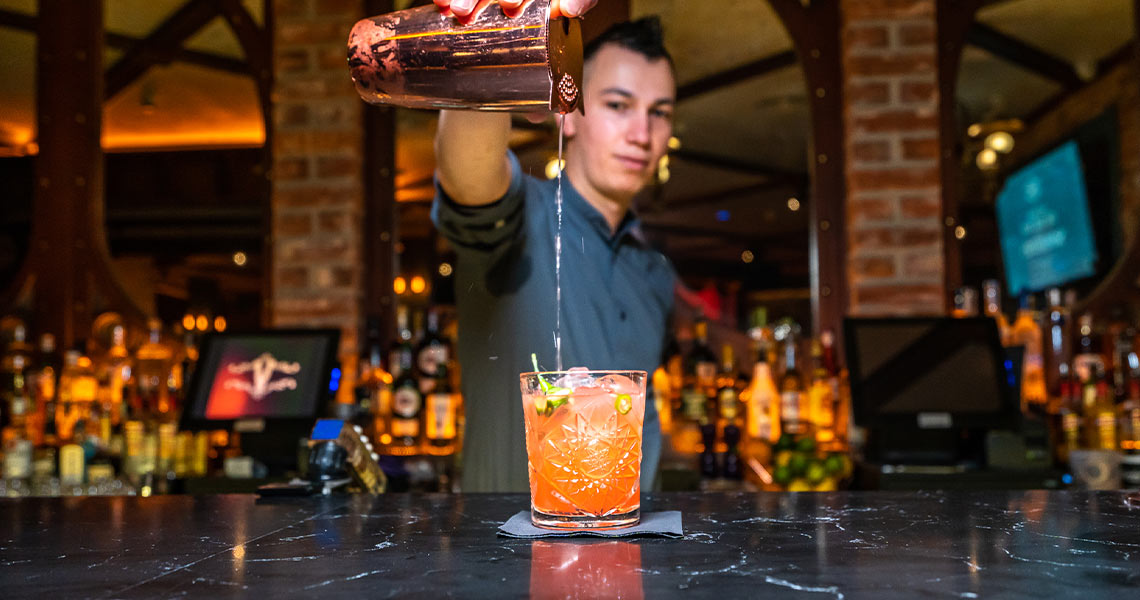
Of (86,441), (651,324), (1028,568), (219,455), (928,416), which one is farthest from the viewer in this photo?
(219,455)

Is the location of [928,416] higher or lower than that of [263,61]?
lower

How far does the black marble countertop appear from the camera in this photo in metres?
0.49

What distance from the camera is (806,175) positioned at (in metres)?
2.68

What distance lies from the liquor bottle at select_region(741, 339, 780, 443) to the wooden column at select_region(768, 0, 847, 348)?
0.16 meters

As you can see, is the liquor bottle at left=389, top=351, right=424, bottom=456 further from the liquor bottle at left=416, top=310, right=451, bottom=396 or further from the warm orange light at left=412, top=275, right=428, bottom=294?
the warm orange light at left=412, top=275, right=428, bottom=294

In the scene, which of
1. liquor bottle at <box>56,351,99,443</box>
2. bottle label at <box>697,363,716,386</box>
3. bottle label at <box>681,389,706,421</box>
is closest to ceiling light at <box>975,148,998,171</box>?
bottle label at <box>697,363,716,386</box>

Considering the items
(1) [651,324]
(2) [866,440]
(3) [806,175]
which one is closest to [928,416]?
(2) [866,440]

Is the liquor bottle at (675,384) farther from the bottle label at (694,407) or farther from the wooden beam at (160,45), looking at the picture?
the wooden beam at (160,45)

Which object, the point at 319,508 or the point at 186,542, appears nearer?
the point at 186,542

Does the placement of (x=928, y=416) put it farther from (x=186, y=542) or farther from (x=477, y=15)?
(x=186, y=542)

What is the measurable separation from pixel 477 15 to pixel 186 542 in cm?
48

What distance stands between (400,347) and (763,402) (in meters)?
0.97

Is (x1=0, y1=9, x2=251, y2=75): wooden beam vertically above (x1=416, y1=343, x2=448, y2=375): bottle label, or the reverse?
(x1=0, y1=9, x2=251, y2=75): wooden beam

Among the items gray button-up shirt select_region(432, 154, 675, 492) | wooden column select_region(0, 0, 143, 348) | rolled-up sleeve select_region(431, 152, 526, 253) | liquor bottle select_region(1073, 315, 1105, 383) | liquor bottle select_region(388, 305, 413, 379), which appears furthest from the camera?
wooden column select_region(0, 0, 143, 348)
